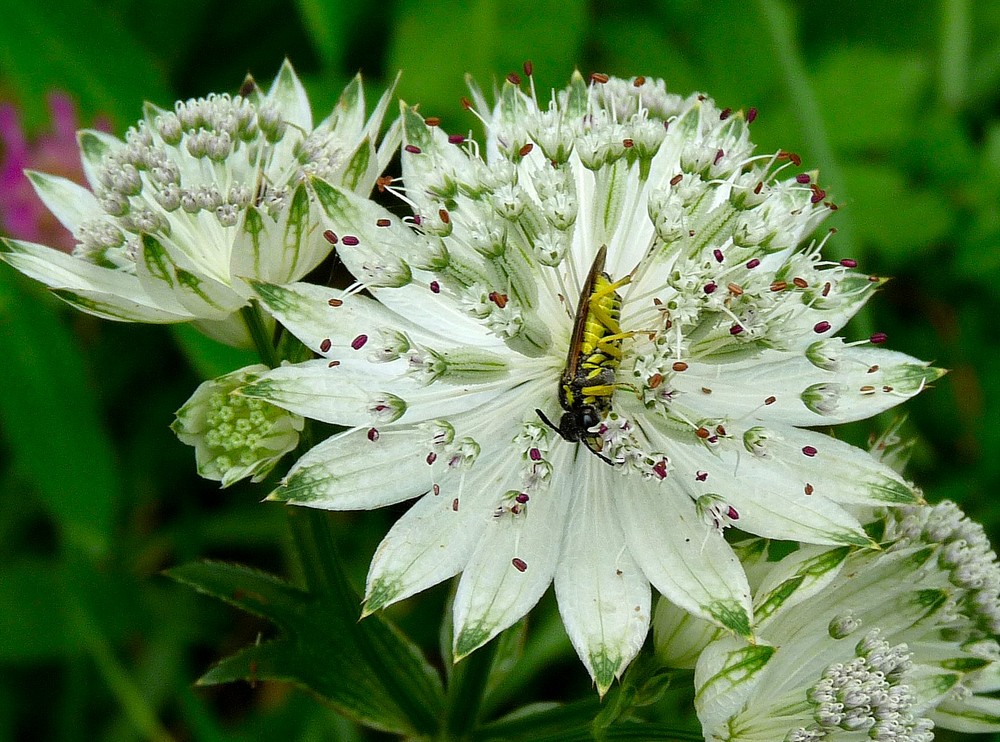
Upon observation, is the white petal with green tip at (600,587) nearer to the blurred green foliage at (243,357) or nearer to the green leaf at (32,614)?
the blurred green foliage at (243,357)

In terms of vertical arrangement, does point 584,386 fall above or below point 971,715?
above

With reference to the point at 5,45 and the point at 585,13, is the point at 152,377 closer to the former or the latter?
the point at 5,45

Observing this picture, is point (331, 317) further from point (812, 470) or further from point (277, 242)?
point (812, 470)

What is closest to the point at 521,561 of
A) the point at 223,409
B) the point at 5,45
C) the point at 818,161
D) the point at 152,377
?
the point at 223,409

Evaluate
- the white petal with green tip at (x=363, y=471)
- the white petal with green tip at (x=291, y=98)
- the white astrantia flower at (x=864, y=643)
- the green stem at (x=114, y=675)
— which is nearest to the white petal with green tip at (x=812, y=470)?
the white astrantia flower at (x=864, y=643)

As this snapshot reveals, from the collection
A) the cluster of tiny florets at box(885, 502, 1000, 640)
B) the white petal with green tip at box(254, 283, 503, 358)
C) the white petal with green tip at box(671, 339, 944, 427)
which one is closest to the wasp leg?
the white petal with green tip at box(671, 339, 944, 427)

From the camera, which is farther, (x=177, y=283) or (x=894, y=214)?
(x=894, y=214)

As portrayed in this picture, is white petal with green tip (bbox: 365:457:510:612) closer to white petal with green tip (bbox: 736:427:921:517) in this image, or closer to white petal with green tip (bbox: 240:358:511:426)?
white petal with green tip (bbox: 240:358:511:426)

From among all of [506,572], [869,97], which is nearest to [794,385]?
[506,572]
